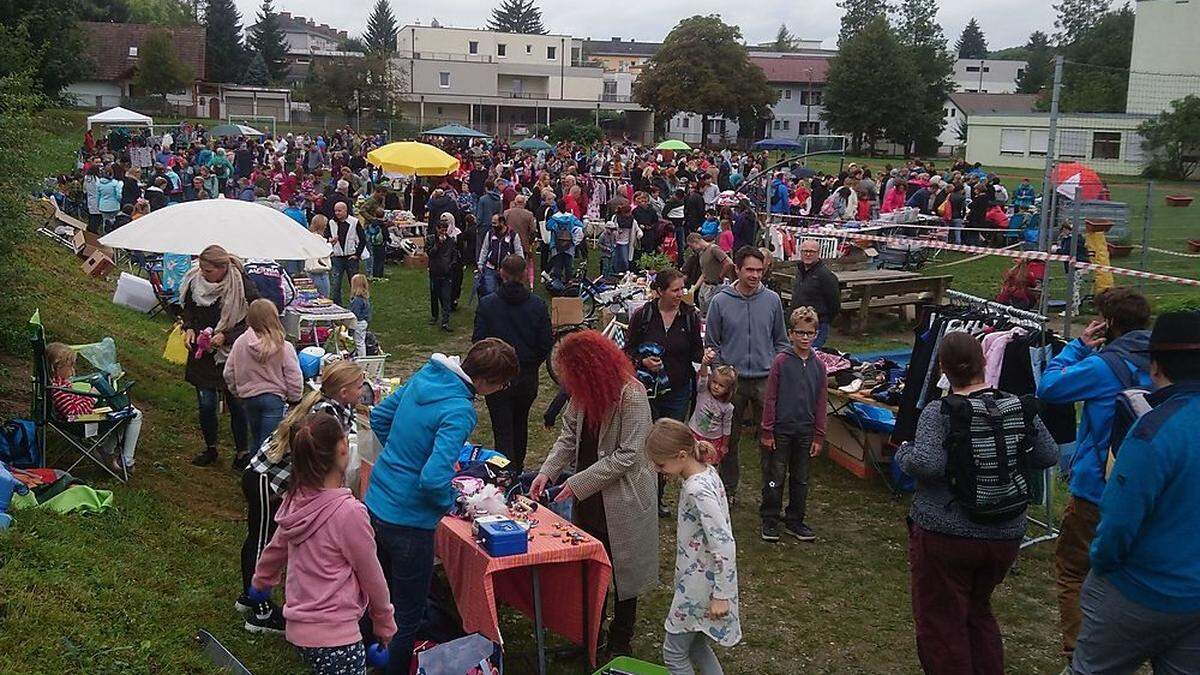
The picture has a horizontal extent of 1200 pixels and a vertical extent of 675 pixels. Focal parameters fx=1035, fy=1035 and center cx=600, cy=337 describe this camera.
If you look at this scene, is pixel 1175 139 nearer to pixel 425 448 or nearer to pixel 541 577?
pixel 541 577

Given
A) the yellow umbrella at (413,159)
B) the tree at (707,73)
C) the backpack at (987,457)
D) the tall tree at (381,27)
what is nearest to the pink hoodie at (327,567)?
the backpack at (987,457)

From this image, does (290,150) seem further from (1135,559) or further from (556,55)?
(556,55)

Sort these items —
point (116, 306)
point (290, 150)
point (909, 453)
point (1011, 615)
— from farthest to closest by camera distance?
point (290, 150)
point (116, 306)
point (1011, 615)
point (909, 453)

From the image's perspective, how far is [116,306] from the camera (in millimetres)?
13047

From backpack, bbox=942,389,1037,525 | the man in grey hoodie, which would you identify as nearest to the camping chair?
the man in grey hoodie

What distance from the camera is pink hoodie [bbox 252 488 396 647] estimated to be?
386 centimetres

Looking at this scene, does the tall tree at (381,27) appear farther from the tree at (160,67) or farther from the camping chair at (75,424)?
the camping chair at (75,424)

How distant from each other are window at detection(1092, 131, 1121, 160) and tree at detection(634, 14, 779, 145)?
32.2m

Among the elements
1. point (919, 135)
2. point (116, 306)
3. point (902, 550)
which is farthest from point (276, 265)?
point (919, 135)

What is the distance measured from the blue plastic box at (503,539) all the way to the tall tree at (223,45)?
248 ft

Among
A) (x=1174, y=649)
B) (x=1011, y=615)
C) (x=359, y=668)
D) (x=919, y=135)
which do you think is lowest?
(x=1011, y=615)

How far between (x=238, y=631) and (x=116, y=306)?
8.99 metres

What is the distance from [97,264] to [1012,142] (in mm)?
40080

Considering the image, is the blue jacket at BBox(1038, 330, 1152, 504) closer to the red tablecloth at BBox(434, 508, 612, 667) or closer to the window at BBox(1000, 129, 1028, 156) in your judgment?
the red tablecloth at BBox(434, 508, 612, 667)
